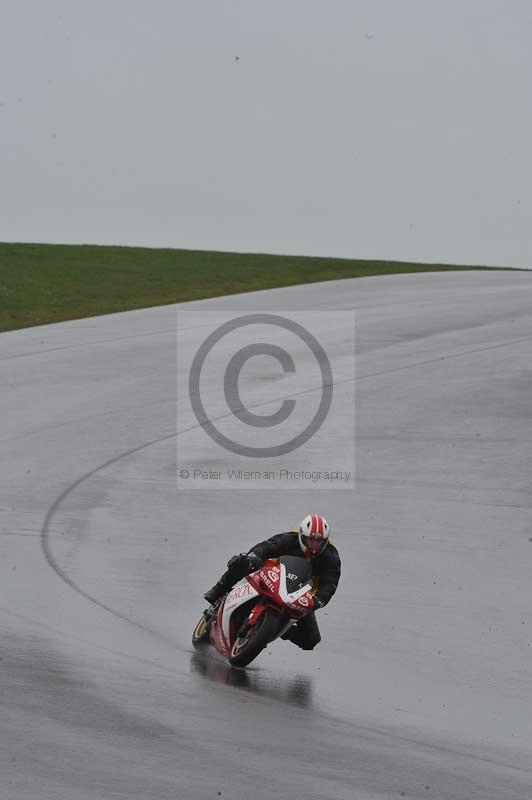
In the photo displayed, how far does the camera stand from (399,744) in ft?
26.1

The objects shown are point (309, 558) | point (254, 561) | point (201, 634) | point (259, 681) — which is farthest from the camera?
point (201, 634)

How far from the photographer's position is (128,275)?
37.9 meters

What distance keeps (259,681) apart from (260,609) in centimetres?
54

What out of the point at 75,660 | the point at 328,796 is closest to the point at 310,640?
the point at 75,660

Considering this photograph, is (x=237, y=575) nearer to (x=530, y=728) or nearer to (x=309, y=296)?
(x=530, y=728)

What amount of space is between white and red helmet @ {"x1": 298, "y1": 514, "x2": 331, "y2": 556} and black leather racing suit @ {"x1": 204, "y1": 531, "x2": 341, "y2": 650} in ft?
0.48

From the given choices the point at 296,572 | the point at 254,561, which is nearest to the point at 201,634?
the point at 254,561

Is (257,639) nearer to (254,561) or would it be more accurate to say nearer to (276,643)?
(254,561)

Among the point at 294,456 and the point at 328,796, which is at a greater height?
the point at 294,456

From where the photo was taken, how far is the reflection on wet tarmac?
8875 millimetres

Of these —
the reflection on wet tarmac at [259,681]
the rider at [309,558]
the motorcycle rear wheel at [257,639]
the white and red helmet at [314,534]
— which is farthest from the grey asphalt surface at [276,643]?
the white and red helmet at [314,534]

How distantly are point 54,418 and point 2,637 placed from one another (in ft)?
33.1

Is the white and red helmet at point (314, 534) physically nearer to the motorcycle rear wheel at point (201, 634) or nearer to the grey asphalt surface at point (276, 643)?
the grey asphalt surface at point (276, 643)

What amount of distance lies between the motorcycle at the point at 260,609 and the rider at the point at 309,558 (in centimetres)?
7
